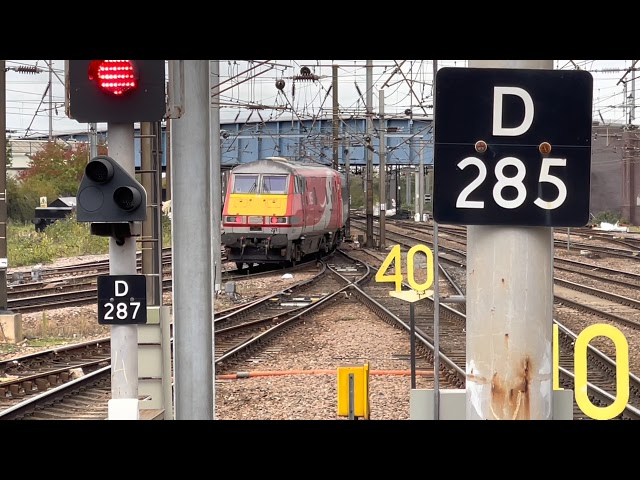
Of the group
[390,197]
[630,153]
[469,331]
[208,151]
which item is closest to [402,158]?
Result: [630,153]

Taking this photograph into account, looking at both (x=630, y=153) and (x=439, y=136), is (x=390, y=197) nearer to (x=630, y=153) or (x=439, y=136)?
(x=630, y=153)

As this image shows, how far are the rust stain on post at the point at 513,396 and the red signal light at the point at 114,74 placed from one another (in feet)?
8.95

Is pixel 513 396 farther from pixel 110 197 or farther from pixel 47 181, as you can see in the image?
pixel 47 181

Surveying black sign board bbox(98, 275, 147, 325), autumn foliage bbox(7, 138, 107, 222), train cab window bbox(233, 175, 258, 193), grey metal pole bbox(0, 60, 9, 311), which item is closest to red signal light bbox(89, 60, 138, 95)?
black sign board bbox(98, 275, 147, 325)

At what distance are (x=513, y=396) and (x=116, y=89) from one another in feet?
9.26

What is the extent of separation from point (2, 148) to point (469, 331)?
39.4ft

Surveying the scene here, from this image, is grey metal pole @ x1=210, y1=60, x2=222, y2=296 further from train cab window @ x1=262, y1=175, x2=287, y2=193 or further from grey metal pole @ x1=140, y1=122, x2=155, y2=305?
grey metal pole @ x1=140, y1=122, x2=155, y2=305

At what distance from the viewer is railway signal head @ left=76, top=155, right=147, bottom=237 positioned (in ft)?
16.9

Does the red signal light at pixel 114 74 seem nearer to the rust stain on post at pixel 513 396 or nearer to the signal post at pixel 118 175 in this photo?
the signal post at pixel 118 175

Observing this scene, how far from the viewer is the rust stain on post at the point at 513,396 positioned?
11.5ft

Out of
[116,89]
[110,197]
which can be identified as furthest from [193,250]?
[116,89]

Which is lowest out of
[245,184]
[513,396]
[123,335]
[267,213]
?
[267,213]

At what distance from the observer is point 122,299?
5.37 meters
